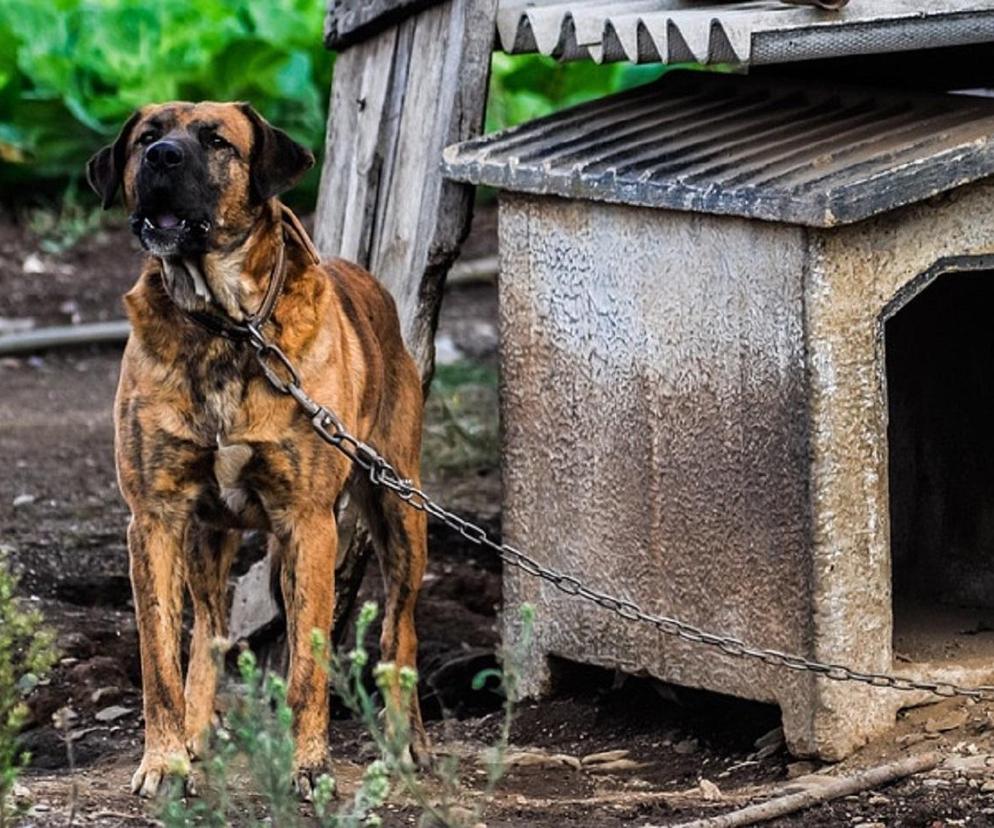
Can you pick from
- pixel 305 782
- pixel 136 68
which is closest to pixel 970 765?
pixel 305 782

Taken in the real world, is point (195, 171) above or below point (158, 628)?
above

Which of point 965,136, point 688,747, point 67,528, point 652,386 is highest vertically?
point 965,136

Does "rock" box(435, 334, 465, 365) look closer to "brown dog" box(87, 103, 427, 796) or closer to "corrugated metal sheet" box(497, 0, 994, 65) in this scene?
"corrugated metal sheet" box(497, 0, 994, 65)

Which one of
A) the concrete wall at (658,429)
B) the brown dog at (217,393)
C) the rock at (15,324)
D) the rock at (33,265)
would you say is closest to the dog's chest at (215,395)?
the brown dog at (217,393)

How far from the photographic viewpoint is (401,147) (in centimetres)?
671

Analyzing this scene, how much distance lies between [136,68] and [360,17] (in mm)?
6380

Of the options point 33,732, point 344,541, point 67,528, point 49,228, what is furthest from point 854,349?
point 49,228

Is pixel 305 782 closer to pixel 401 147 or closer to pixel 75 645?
pixel 75 645

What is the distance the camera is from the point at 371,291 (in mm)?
6277

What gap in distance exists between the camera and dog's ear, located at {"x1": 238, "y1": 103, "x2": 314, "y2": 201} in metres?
5.47

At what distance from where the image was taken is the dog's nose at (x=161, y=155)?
17.0 feet

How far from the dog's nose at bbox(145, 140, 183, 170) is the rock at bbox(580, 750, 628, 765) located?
2091mm

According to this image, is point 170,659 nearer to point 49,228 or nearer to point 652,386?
point 652,386

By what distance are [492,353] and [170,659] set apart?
214 inches
